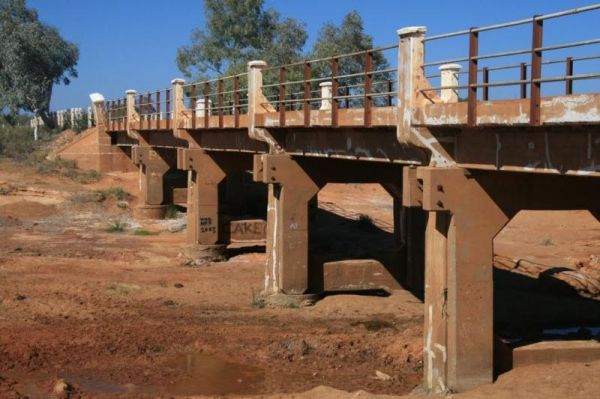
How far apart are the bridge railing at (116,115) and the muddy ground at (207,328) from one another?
10.5 m

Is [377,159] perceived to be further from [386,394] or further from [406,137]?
[386,394]

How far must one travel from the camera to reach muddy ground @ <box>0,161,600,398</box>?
12.5 m

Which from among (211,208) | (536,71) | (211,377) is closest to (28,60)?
(211,208)

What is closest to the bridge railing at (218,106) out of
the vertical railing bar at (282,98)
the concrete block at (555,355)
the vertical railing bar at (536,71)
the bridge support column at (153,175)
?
the vertical railing bar at (282,98)

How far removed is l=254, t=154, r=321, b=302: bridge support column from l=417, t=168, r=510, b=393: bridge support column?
6737 millimetres

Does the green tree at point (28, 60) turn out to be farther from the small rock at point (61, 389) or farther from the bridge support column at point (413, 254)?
the small rock at point (61, 389)

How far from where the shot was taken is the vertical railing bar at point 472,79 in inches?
383

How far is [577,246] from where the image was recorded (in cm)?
2675

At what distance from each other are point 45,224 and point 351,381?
69.3 ft

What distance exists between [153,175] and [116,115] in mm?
8809

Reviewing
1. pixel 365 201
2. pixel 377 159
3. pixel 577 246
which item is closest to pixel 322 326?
pixel 377 159

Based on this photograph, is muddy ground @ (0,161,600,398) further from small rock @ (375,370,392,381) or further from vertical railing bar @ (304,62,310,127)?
vertical railing bar @ (304,62,310,127)

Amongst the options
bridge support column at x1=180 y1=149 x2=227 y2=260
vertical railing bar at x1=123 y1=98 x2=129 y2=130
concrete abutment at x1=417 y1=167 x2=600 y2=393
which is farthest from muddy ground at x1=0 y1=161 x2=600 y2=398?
vertical railing bar at x1=123 y1=98 x2=129 y2=130

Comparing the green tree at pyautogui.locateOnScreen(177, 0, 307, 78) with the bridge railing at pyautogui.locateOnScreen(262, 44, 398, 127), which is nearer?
the bridge railing at pyautogui.locateOnScreen(262, 44, 398, 127)
